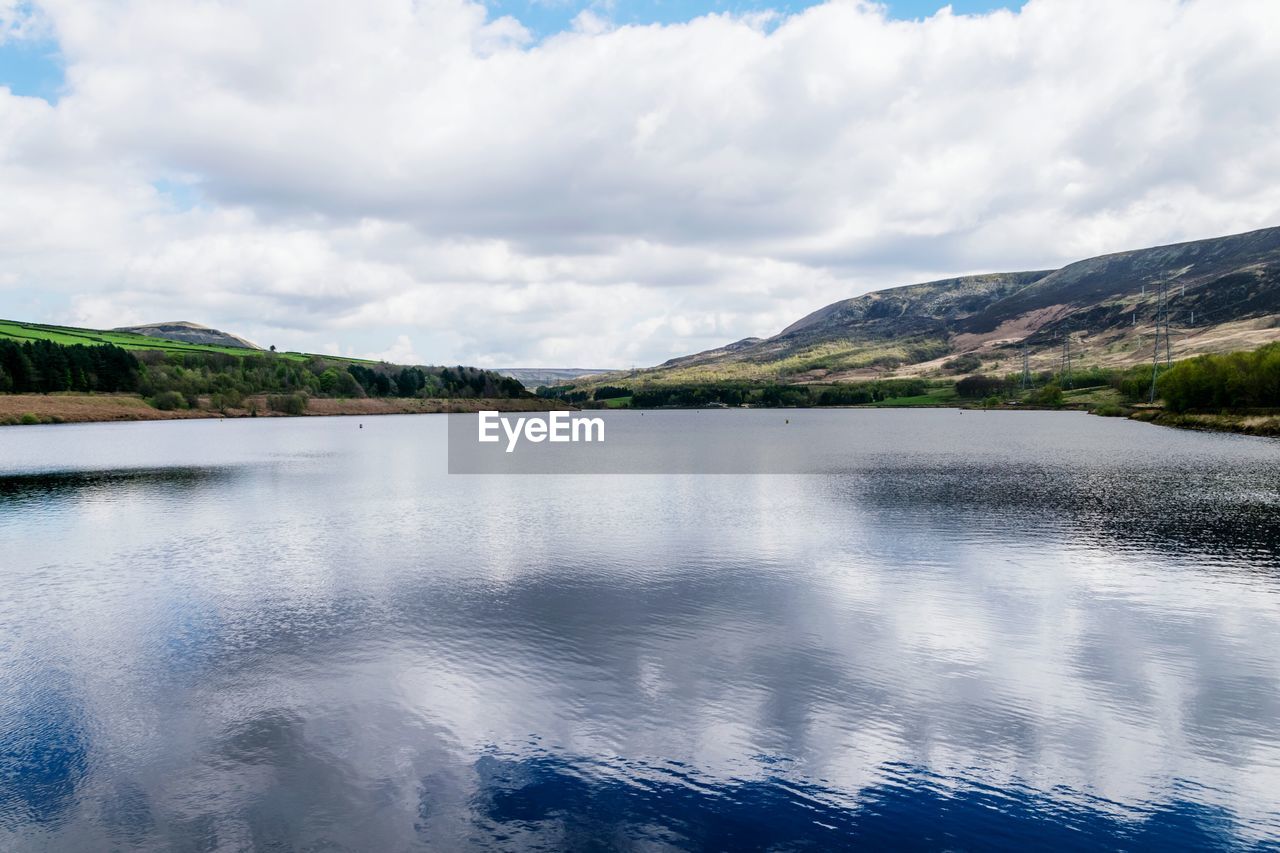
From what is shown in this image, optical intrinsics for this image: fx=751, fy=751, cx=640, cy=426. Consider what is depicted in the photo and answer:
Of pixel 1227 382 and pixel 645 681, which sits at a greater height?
pixel 1227 382

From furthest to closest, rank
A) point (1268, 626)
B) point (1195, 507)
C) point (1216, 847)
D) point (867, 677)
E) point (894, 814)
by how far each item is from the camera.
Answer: point (1195, 507)
point (1268, 626)
point (867, 677)
point (894, 814)
point (1216, 847)

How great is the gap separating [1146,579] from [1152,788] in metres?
23.0

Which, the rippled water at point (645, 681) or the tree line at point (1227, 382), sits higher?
the tree line at point (1227, 382)

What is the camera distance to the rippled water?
56.1 feet

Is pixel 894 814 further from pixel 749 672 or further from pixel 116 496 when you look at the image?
pixel 116 496

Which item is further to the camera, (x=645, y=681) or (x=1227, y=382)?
(x=1227, y=382)

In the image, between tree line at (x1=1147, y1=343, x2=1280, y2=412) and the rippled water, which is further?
tree line at (x1=1147, y1=343, x2=1280, y2=412)

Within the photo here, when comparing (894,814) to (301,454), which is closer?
(894,814)

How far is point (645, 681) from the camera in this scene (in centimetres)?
2462

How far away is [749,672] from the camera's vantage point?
25266mm

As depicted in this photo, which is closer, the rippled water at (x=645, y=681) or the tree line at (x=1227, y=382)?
the rippled water at (x=645, y=681)

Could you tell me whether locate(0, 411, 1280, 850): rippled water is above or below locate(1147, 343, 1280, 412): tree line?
below

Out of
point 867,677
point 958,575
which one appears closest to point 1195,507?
point 958,575

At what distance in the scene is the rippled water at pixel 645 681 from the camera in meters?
17.1
